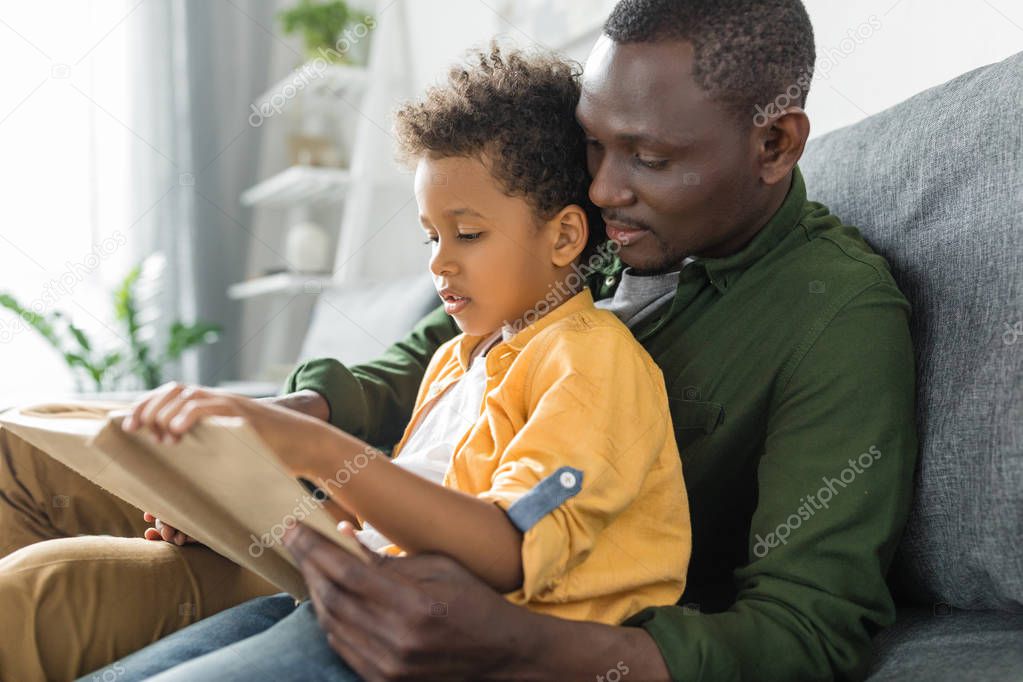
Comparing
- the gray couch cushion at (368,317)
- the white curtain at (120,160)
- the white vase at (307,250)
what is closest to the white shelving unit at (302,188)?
the white vase at (307,250)

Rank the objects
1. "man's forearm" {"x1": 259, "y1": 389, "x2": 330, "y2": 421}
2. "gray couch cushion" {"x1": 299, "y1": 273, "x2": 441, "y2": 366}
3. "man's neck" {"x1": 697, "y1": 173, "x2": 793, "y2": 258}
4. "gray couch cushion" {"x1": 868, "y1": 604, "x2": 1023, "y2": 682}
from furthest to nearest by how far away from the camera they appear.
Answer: "gray couch cushion" {"x1": 299, "y1": 273, "x2": 441, "y2": 366} < "man's forearm" {"x1": 259, "y1": 389, "x2": 330, "y2": 421} < "man's neck" {"x1": 697, "y1": 173, "x2": 793, "y2": 258} < "gray couch cushion" {"x1": 868, "y1": 604, "x2": 1023, "y2": 682}

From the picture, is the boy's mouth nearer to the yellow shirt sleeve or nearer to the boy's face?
the boy's face

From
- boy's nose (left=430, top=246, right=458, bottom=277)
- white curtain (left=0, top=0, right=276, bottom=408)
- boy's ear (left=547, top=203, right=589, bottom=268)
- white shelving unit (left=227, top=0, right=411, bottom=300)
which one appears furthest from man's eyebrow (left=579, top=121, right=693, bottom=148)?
white curtain (left=0, top=0, right=276, bottom=408)

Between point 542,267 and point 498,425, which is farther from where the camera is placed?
point 542,267

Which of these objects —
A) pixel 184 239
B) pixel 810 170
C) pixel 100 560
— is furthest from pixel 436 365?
pixel 184 239

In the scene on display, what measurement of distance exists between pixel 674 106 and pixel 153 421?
1.86ft

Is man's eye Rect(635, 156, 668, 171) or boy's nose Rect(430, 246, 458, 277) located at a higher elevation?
man's eye Rect(635, 156, 668, 171)

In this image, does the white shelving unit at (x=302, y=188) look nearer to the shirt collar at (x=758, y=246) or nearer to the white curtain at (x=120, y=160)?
the white curtain at (x=120, y=160)

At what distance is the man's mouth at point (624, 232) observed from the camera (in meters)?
0.99

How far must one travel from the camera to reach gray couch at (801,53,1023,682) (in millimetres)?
793

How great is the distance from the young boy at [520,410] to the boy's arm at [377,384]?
145 mm

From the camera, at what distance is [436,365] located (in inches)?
44.8

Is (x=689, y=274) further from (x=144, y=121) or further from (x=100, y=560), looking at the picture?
(x=144, y=121)

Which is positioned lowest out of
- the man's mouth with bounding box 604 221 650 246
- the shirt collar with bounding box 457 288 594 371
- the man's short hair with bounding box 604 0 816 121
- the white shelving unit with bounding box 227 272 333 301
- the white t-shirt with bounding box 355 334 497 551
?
the white shelving unit with bounding box 227 272 333 301
